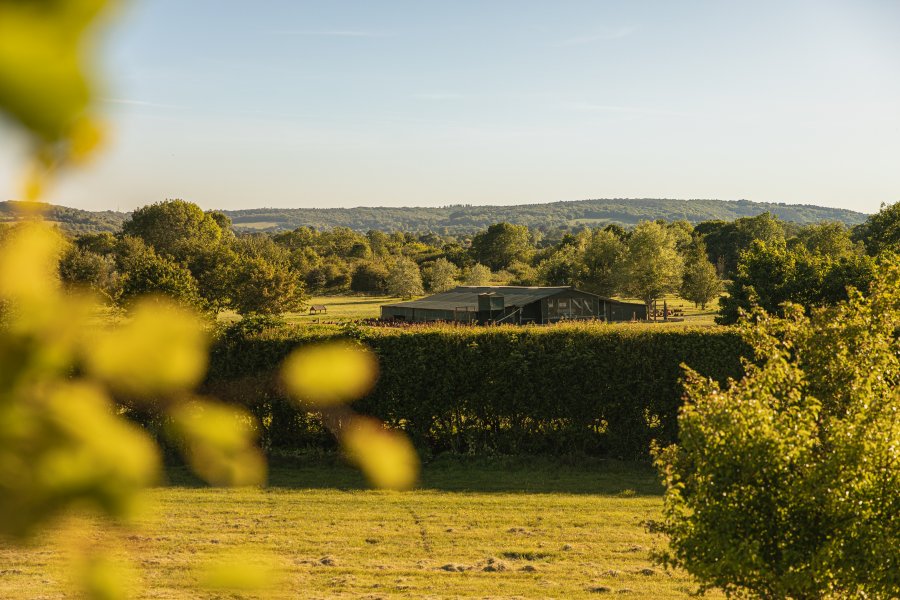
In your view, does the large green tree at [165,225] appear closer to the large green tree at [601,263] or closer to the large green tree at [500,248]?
the large green tree at [500,248]

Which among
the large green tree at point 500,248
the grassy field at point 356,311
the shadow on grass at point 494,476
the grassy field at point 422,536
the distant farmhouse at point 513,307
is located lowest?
the shadow on grass at point 494,476

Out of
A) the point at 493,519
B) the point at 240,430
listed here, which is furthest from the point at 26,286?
the point at 493,519

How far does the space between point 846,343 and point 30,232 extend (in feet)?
30.5

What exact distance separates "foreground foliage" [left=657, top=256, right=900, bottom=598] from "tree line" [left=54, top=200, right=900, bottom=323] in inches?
464

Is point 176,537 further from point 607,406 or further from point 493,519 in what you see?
point 607,406

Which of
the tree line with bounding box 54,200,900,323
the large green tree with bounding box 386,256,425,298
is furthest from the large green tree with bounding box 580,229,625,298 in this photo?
the large green tree with bounding box 386,256,425,298

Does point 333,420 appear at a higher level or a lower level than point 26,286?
lower

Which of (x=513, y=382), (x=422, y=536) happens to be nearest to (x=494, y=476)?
(x=513, y=382)

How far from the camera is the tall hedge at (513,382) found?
18641mm

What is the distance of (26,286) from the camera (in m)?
0.79

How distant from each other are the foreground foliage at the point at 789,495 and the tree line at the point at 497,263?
464 inches

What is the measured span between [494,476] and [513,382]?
256 centimetres

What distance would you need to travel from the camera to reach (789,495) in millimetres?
6902

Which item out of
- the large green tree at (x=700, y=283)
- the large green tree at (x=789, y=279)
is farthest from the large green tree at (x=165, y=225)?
the large green tree at (x=789, y=279)
